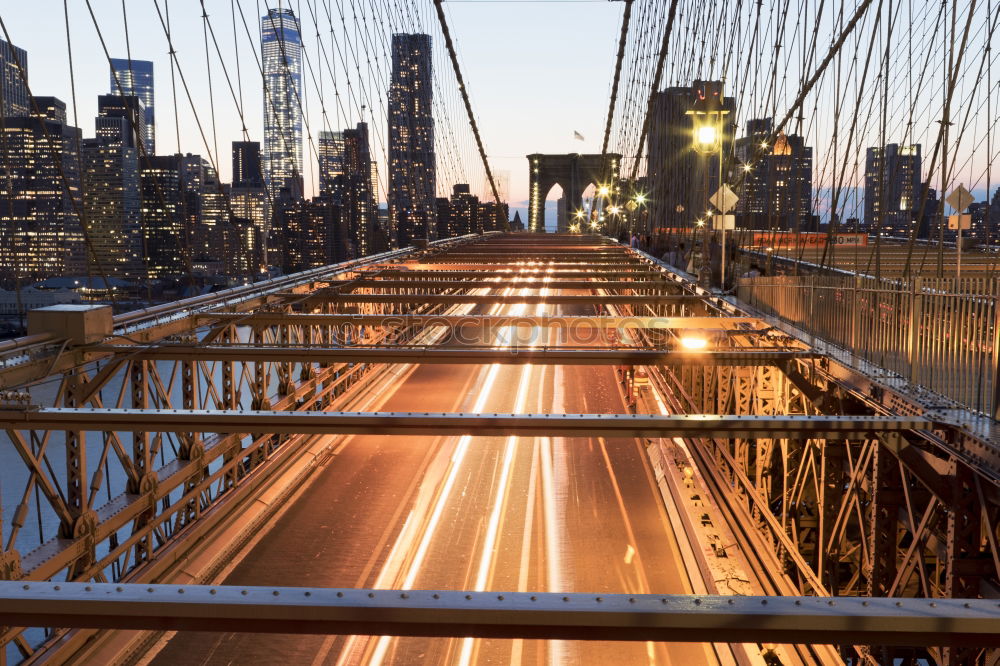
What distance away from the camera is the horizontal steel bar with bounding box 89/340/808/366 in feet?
28.5

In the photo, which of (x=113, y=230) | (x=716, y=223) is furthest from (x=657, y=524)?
(x=113, y=230)

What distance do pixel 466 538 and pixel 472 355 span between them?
16.7ft

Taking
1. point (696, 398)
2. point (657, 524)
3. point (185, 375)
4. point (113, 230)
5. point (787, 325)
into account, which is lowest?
point (657, 524)

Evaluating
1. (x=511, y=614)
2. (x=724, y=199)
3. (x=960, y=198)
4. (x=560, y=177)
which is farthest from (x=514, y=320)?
(x=560, y=177)

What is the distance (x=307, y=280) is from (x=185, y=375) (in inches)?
247

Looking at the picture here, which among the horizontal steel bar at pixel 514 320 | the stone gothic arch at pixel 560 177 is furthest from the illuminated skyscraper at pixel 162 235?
the stone gothic arch at pixel 560 177

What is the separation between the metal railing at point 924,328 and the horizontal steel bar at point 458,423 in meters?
0.83

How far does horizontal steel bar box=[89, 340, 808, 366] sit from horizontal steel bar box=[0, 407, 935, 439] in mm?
2439

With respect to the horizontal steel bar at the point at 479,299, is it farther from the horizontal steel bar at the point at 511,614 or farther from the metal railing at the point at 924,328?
the horizontal steel bar at the point at 511,614

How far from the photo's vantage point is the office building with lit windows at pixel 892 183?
14203 millimetres

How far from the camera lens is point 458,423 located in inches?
243

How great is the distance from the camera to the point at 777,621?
2.69 meters

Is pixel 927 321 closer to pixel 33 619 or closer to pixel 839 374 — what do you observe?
pixel 839 374

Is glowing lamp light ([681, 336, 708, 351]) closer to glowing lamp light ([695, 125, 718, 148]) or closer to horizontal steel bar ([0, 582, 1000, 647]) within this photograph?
horizontal steel bar ([0, 582, 1000, 647])
